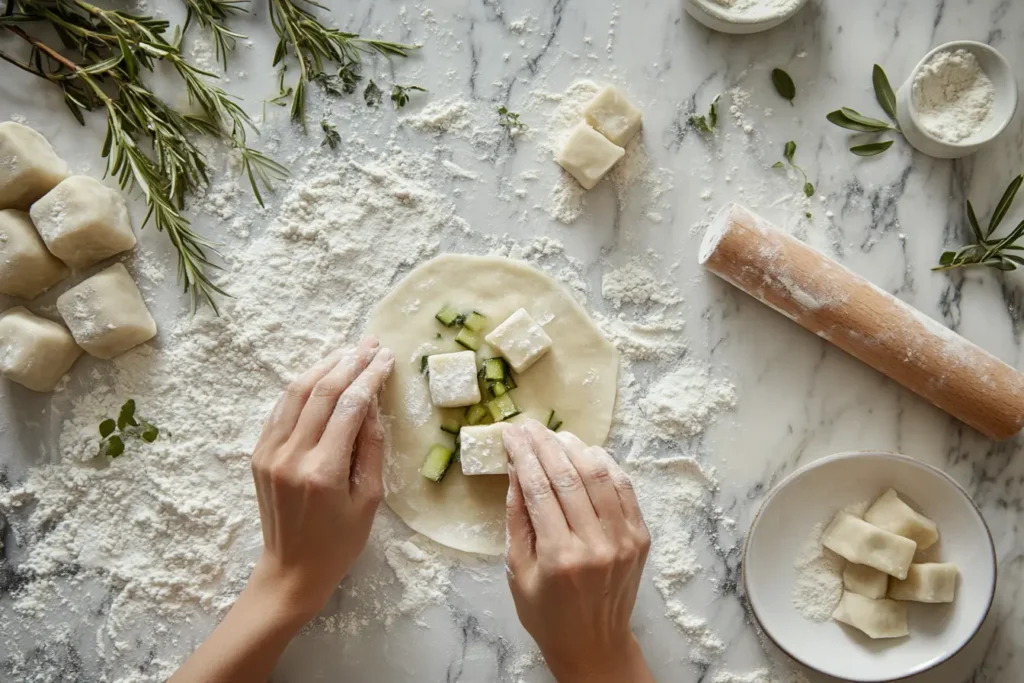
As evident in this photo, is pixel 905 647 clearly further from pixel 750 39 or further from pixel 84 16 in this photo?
pixel 84 16

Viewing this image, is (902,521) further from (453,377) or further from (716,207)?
(453,377)

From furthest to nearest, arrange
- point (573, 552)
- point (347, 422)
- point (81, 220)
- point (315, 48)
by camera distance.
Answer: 1. point (315, 48)
2. point (81, 220)
3. point (347, 422)
4. point (573, 552)

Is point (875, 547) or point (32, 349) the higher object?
point (875, 547)

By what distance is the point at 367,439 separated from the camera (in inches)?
71.1

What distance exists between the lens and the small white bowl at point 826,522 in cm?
183

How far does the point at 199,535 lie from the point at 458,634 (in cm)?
70

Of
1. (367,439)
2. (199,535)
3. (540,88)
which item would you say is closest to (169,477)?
(199,535)

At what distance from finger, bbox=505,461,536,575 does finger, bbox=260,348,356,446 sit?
532 mm

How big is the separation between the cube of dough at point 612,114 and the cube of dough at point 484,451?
0.79 metres

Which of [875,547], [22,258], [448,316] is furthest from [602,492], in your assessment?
[22,258]

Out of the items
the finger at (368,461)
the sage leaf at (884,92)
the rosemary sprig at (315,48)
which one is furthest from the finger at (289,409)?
the sage leaf at (884,92)

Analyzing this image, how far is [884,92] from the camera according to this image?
1974 millimetres

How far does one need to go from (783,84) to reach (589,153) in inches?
21.9

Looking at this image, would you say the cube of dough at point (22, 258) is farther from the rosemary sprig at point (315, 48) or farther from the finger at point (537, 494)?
the finger at point (537, 494)
